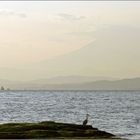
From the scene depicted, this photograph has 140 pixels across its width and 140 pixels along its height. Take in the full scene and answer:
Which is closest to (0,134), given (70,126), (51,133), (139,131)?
(51,133)

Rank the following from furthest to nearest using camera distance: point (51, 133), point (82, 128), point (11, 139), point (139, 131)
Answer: point (139, 131) → point (82, 128) → point (51, 133) → point (11, 139)

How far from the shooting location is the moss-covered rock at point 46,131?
140 feet

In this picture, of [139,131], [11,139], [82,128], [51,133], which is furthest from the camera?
[139,131]

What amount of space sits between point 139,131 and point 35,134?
22.1 meters

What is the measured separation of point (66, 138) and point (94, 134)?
357cm

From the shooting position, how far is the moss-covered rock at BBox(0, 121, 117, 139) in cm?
4275

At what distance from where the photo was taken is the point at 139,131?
62.2m

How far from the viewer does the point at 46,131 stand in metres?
44.2

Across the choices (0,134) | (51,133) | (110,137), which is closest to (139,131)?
(110,137)

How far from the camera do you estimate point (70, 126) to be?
4697cm

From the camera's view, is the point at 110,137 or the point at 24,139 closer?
the point at 24,139

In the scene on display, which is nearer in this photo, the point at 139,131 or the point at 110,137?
the point at 110,137

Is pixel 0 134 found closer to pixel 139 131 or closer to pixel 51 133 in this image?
pixel 51 133

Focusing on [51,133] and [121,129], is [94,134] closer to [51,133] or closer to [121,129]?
[51,133]
